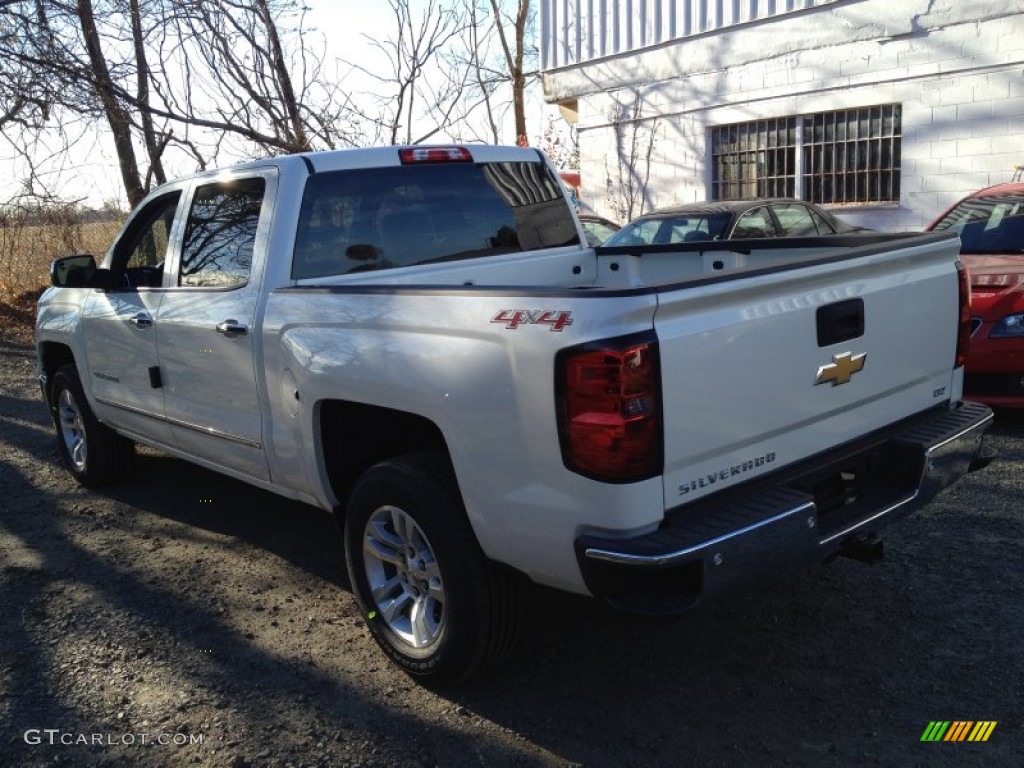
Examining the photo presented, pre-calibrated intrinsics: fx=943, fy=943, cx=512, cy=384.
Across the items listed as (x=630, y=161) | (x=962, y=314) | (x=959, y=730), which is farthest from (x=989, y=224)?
(x=630, y=161)

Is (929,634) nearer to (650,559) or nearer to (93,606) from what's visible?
(650,559)

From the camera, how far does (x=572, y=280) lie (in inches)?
186

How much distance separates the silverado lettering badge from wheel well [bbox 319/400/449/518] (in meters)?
0.84

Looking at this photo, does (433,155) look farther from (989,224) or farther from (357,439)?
(989,224)

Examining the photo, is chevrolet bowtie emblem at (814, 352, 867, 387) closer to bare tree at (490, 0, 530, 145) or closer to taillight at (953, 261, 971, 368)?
taillight at (953, 261, 971, 368)

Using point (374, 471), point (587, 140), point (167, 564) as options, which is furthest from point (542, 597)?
→ point (587, 140)

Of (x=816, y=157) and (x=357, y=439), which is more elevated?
(x=816, y=157)

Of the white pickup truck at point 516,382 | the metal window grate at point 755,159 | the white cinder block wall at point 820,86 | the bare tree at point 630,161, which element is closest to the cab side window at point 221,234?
the white pickup truck at point 516,382

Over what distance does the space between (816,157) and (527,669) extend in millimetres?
11419

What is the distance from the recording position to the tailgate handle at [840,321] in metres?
3.10

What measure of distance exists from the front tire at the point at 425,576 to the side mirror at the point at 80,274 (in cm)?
249

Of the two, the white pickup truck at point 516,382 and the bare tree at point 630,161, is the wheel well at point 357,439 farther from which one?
the bare tree at point 630,161

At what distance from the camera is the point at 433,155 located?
4.42 meters

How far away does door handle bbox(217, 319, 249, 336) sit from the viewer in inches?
158
